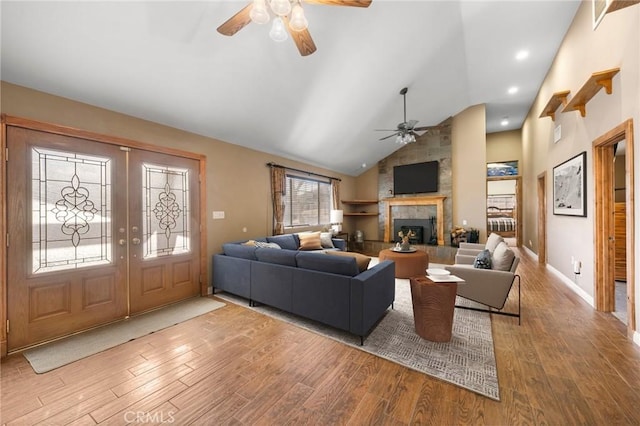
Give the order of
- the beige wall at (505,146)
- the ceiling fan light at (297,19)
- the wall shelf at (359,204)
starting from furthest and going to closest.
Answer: the beige wall at (505,146) → the wall shelf at (359,204) → the ceiling fan light at (297,19)

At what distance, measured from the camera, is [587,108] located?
11.1ft

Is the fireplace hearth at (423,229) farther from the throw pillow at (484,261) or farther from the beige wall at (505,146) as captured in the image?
the throw pillow at (484,261)

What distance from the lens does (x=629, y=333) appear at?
8.04 feet

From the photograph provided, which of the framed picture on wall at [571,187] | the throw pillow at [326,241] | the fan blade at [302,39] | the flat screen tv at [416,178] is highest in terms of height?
the fan blade at [302,39]

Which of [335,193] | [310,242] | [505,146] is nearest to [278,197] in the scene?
[310,242]

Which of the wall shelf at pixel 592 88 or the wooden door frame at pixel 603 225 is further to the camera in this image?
the wooden door frame at pixel 603 225

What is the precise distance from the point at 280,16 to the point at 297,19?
0.12 m

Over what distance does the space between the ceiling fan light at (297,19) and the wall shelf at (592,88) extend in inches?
129

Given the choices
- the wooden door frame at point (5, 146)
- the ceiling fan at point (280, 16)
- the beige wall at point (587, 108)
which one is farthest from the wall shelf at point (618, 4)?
the wooden door frame at point (5, 146)

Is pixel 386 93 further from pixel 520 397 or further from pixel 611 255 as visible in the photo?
pixel 520 397

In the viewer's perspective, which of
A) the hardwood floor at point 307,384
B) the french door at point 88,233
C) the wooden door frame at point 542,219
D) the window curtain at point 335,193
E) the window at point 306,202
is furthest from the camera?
the window curtain at point 335,193

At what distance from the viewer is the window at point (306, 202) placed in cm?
612

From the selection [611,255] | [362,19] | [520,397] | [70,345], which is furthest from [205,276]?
[611,255]

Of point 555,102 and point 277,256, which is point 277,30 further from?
point 555,102
